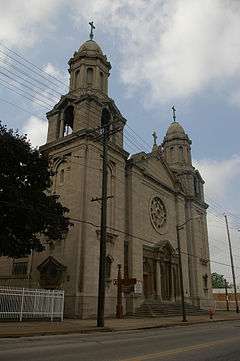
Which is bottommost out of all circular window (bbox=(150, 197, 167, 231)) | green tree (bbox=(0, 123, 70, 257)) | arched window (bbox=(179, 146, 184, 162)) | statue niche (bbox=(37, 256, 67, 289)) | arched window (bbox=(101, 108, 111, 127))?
statue niche (bbox=(37, 256, 67, 289))

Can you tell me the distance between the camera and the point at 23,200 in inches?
862

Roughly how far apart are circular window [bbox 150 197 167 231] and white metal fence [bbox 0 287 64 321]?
18.3 meters

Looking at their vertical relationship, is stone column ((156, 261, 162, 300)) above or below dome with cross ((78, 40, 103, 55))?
below

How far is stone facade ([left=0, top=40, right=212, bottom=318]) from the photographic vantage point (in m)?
28.7

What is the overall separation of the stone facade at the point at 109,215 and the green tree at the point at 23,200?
5.07 m

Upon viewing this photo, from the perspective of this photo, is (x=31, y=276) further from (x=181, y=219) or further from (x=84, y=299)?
(x=181, y=219)

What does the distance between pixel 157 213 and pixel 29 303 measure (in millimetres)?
22029

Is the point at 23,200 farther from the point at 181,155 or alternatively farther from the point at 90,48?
the point at 181,155

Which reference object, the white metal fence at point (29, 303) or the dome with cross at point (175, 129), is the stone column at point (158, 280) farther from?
the dome with cross at point (175, 129)

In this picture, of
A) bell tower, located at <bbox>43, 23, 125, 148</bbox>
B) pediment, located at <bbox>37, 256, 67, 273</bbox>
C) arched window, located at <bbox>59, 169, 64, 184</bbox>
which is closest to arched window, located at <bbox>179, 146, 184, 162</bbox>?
bell tower, located at <bbox>43, 23, 125, 148</bbox>

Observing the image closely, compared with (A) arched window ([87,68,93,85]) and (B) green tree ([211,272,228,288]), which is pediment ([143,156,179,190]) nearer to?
(A) arched window ([87,68,93,85])

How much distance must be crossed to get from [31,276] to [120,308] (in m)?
7.52

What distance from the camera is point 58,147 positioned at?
33812mm

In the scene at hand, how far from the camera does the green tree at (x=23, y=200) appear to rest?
2153 cm
